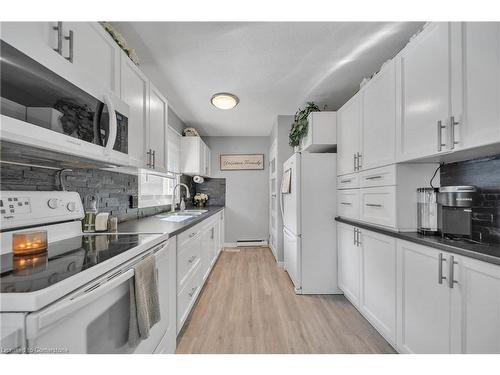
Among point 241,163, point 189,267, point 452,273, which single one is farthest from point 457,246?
point 241,163

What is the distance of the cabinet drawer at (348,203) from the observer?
210cm

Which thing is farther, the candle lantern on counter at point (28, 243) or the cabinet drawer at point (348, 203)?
the cabinet drawer at point (348, 203)

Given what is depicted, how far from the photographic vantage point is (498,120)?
936 mm

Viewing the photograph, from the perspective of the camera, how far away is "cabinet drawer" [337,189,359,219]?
210 centimetres

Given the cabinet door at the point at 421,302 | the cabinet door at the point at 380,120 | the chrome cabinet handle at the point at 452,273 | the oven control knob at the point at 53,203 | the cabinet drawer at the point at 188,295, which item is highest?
the cabinet door at the point at 380,120

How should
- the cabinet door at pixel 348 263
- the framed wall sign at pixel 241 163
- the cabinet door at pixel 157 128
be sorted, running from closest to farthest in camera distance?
the cabinet door at pixel 157 128
the cabinet door at pixel 348 263
the framed wall sign at pixel 241 163

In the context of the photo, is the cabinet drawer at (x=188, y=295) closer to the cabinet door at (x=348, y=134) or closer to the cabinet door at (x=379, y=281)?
the cabinet door at (x=379, y=281)

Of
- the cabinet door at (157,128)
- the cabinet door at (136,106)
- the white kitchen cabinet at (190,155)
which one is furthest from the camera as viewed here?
the white kitchen cabinet at (190,155)

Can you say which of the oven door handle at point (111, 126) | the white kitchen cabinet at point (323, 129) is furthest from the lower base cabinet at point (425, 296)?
the oven door handle at point (111, 126)

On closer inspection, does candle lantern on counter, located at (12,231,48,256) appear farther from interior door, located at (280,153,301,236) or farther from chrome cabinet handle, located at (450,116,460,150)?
interior door, located at (280,153,301,236)

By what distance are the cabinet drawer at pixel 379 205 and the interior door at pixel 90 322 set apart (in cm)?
173

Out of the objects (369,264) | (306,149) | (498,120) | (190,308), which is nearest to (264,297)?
(190,308)

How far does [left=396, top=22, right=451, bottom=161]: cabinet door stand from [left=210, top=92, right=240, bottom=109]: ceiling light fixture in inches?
72.8

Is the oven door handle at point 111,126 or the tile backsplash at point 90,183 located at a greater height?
the oven door handle at point 111,126
